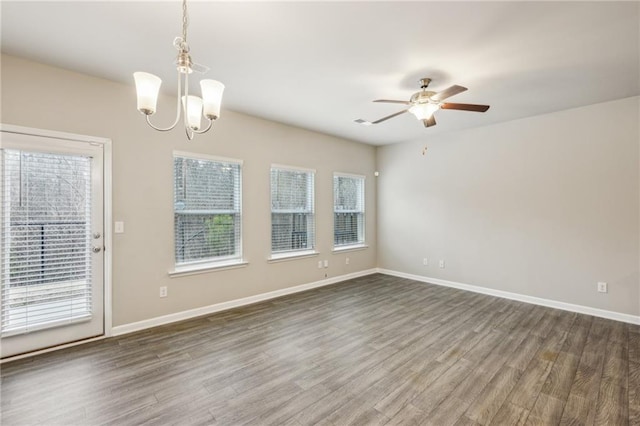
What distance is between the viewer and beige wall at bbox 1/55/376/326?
9.21ft

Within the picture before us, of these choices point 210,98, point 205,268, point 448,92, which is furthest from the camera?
point 205,268

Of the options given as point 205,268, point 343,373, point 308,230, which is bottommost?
point 343,373

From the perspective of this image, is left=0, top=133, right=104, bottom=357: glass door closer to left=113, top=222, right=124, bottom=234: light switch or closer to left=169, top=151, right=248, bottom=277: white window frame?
left=113, top=222, right=124, bottom=234: light switch

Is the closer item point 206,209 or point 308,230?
point 206,209

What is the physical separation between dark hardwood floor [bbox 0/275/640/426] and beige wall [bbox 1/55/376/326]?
0.44m

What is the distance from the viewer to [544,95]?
11.5 feet

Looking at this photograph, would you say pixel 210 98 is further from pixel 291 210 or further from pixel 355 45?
pixel 291 210

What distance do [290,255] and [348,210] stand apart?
5.61 ft

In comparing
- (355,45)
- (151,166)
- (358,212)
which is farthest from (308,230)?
(355,45)

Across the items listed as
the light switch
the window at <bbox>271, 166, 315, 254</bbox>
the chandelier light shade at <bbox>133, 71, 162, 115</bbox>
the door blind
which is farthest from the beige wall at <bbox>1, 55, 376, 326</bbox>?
the chandelier light shade at <bbox>133, 71, 162, 115</bbox>

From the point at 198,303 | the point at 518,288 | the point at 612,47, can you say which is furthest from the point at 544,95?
the point at 198,303

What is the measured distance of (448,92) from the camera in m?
2.65

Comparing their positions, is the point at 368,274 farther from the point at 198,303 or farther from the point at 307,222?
the point at 198,303

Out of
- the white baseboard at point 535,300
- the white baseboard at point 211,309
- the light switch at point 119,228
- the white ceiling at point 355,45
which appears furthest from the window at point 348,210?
the light switch at point 119,228
